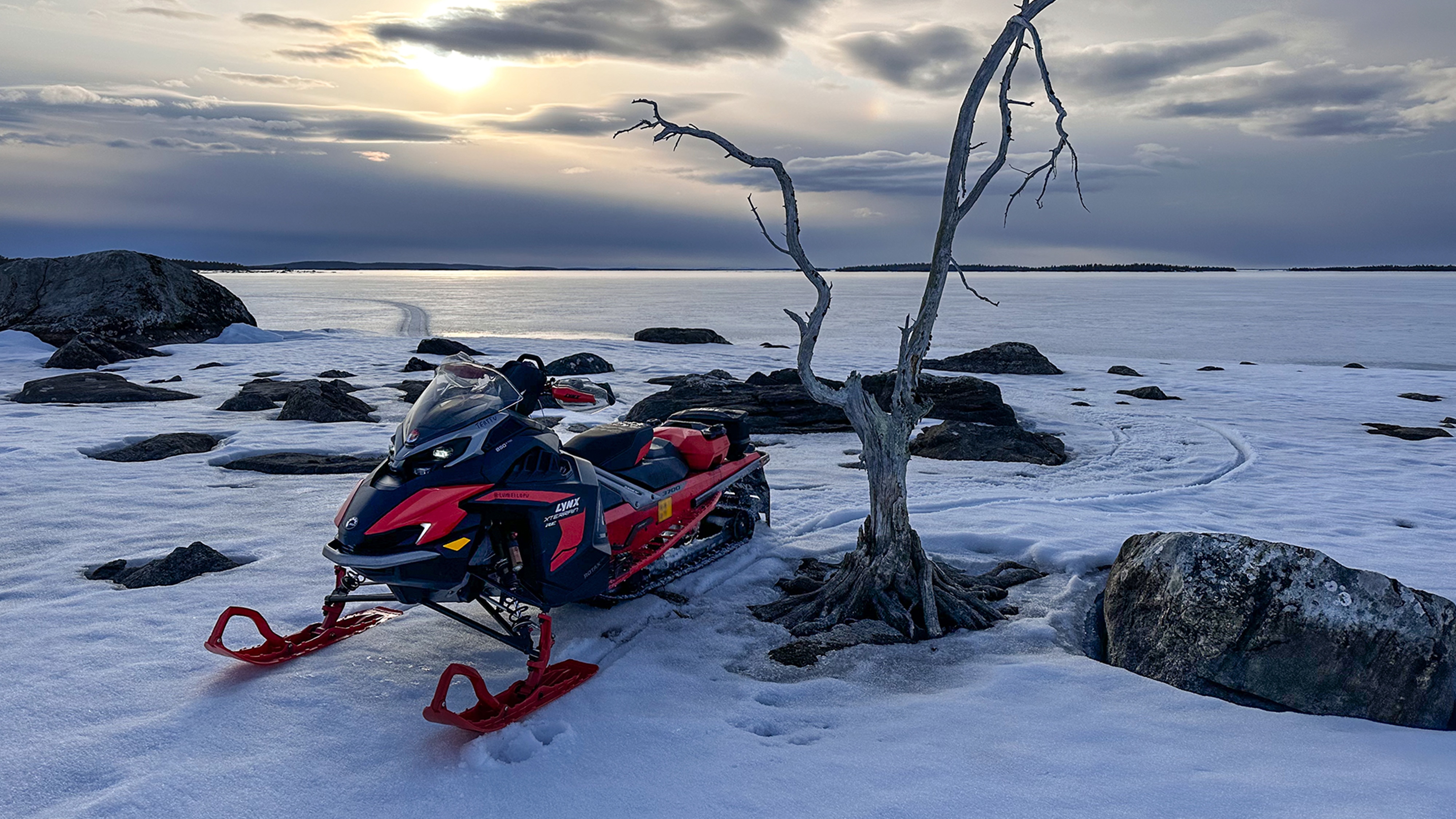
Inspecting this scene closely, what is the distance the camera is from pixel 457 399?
4.19 metres

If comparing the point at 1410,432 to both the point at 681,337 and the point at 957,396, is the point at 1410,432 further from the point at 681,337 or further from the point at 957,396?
the point at 681,337

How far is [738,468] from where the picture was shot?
22.4ft

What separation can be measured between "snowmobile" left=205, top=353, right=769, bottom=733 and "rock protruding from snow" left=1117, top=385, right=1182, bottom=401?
13.5m

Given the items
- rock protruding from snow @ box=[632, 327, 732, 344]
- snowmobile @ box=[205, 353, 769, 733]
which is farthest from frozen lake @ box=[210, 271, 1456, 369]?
snowmobile @ box=[205, 353, 769, 733]

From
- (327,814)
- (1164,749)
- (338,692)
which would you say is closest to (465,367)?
(338,692)

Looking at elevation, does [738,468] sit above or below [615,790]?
above

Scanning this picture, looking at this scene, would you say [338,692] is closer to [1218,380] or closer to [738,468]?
[738,468]

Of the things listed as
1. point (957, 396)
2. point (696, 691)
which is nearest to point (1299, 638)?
point (696, 691)

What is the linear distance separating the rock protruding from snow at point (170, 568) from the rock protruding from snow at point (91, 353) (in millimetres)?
14318

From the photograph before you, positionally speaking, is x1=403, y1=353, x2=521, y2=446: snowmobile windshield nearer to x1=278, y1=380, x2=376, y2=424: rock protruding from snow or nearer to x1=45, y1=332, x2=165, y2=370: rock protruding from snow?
x1=278, y1=380, x2=376, y2=424: rock protruding from snow

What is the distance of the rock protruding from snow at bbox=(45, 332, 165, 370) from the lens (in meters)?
17.3

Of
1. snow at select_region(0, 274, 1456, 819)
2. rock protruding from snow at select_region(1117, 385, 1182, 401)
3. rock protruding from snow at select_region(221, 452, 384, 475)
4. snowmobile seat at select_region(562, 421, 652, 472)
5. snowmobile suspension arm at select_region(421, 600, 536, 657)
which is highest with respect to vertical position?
snowmobile seat at select_region(562, 421, 652, 472)

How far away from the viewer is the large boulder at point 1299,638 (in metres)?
4.13

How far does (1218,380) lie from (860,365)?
7.88 m
